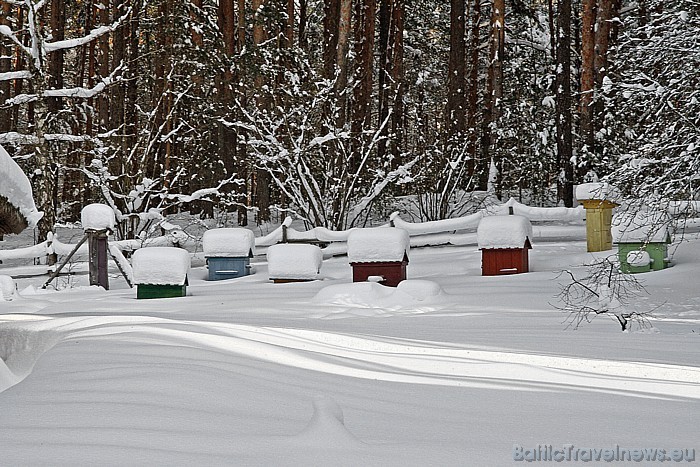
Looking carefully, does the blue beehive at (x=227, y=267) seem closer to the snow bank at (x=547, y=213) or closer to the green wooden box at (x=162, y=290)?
the green wooden box at (x=162, y=290)

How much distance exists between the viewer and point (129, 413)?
3.02 m

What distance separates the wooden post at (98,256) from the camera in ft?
33.0

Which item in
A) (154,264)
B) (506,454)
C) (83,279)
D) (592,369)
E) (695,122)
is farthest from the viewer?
(83,279)

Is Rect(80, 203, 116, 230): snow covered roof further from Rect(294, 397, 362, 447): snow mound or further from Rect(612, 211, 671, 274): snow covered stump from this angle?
Rect(294, 397, 362, 447): snow mound

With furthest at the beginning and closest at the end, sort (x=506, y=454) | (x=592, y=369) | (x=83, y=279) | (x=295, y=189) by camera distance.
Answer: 1. (x=295, y=189)
2. (x=83, y=279)
3. (x=592, y=369)
4. (x=506, y=454)

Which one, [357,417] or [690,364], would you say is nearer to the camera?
[357,417]

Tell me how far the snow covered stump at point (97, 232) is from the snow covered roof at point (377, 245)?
350 centimetres

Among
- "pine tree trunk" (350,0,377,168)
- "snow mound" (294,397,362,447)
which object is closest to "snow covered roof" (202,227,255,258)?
"pine tree trunk" (350,0,377,168)

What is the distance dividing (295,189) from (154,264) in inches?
185

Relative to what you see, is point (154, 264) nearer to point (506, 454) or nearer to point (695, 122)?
point (695, 122)

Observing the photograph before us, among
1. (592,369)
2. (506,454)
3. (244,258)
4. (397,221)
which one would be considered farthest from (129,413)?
(397,221)

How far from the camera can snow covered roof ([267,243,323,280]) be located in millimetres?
9812

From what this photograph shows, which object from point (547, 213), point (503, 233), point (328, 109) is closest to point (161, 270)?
point (503, 233)

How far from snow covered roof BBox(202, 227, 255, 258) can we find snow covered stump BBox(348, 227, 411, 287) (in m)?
2.10
